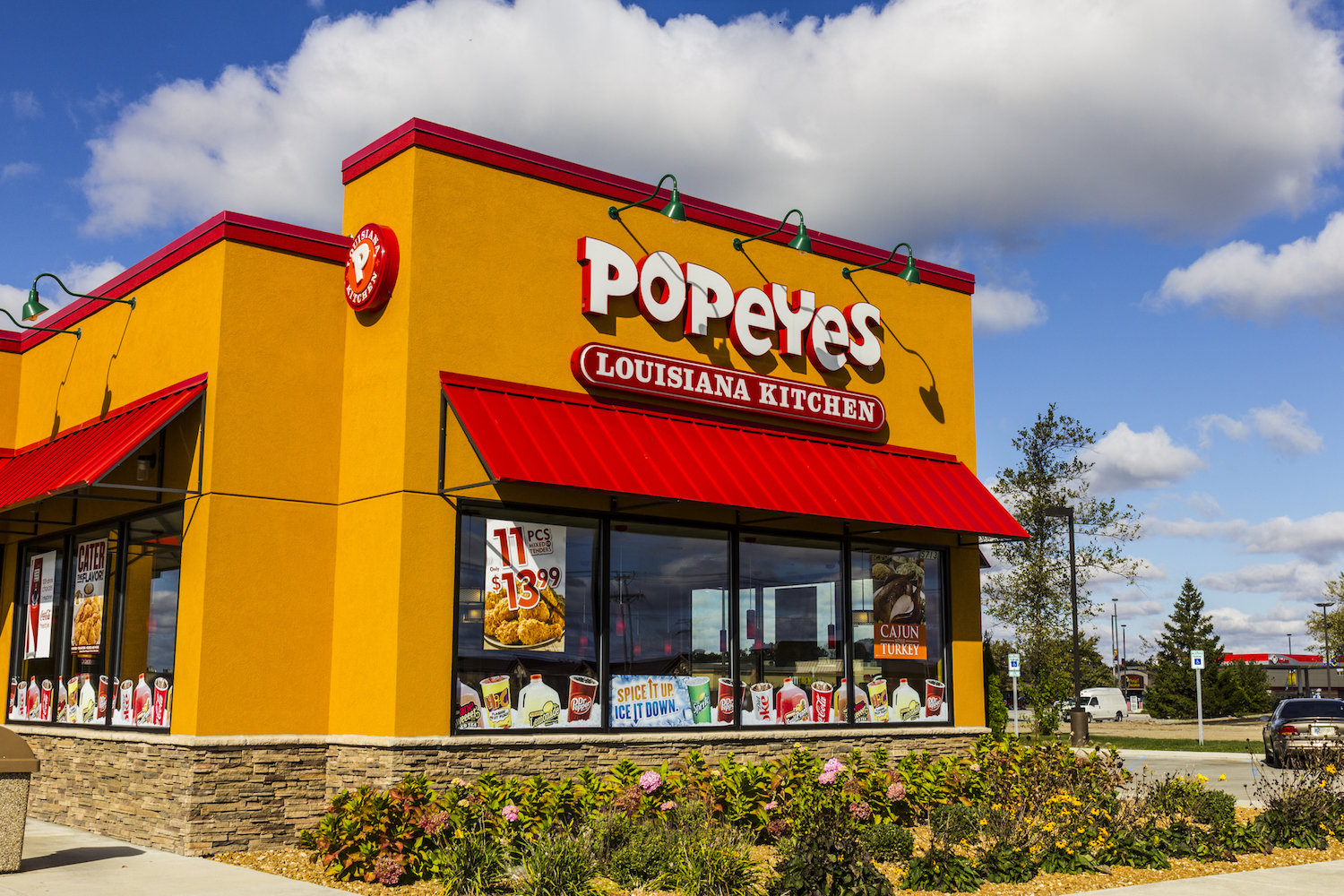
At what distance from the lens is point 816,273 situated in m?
18.1

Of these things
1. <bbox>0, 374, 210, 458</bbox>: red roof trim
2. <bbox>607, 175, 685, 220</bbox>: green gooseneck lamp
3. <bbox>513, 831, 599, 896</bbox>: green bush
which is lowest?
<bbox>513, 831, 599, 896</bbox>: green bush

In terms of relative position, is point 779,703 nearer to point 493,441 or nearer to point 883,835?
point 883,835

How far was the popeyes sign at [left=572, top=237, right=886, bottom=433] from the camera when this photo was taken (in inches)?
599

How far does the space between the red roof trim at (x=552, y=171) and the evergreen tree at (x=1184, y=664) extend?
60.6 meters

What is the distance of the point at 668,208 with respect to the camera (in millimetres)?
14906

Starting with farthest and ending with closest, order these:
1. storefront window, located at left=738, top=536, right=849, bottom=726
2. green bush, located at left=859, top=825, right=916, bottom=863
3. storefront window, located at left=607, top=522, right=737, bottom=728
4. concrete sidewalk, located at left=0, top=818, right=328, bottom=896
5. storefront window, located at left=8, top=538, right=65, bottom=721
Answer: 1. storefront window, located at left=8, top=538, right=65, bottom=721
2. storefront window, located at left=738, top=536, right=849, bottom=726
3. storefront window, located at left=607, top=522, right=737, bottom=728
4. green bush, located at left=859, top=825, right=916, bottom=863
5. concrete sidewalk, located at left=0, top=818, right=328, bottom=896

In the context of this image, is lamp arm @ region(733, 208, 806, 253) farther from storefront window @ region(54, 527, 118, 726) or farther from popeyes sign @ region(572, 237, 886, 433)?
storefront window @ region(54, 527, 118, 726)

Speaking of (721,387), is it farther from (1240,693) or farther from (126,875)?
(1240,693)

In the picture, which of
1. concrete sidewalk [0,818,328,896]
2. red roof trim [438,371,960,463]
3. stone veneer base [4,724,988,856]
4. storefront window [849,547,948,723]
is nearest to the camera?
concrete sidewalk [0,818,328,896]

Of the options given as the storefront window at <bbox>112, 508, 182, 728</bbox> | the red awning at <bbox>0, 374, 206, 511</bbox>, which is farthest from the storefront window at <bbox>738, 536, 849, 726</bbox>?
the red awning at <bbox>0, 374, 206, 511</bbox>

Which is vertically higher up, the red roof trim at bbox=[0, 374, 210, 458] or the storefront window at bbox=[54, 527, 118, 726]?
the red roof trim at bbox=[0, 374, 210, 458]

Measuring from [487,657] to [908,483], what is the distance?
7.47 metres

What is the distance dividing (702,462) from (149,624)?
23.9ft

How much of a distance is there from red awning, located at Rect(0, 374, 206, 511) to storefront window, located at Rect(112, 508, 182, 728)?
1.06 metres
